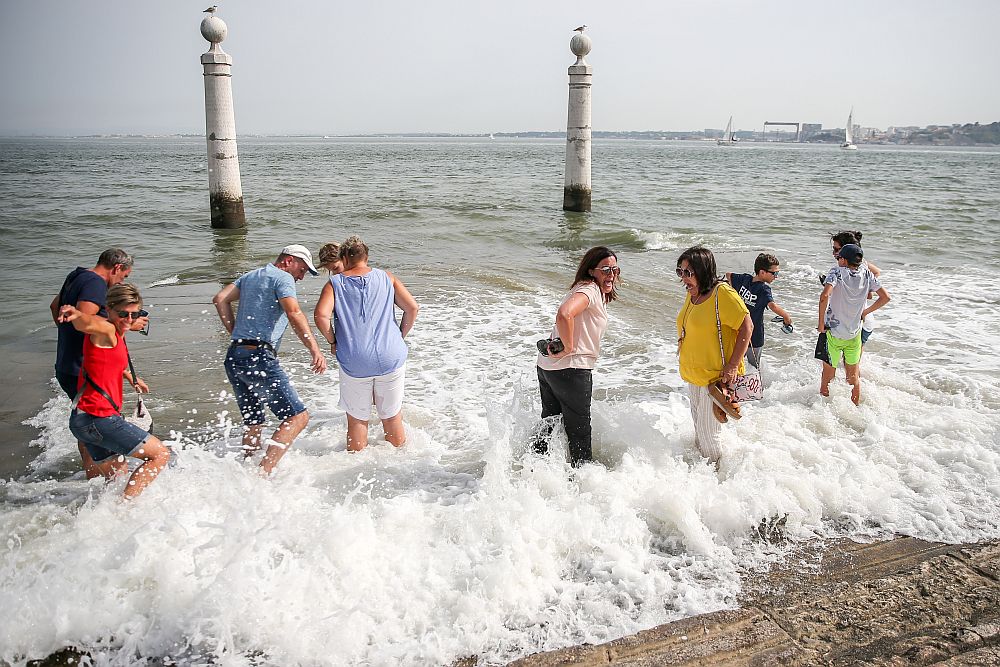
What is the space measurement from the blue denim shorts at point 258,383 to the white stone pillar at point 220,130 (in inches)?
563

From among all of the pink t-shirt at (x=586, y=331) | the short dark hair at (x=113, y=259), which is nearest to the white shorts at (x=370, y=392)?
the pink t-shirt at (x=586, y=331)

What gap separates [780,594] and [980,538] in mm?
1520

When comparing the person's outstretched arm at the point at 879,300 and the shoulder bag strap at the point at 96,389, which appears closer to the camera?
the shoulder bag strap at the point at 96,389

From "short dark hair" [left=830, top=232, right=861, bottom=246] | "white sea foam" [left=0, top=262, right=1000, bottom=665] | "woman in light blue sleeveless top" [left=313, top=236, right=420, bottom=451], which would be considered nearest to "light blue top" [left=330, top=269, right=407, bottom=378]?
"woman in light blue sleeveless top" [left=313, top=236, right=420, bottom=451]

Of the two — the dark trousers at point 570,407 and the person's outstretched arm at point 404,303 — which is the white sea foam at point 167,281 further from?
the dark trousers at point 570,407

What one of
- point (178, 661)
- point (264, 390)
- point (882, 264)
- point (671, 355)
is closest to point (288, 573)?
point (178, 661)

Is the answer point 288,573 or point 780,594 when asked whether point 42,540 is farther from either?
point 780,594

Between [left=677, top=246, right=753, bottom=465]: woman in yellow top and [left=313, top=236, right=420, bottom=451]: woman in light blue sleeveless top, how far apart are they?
193 centimetres

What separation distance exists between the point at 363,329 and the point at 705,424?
2.48m

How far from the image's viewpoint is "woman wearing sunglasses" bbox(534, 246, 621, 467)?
4.45 m

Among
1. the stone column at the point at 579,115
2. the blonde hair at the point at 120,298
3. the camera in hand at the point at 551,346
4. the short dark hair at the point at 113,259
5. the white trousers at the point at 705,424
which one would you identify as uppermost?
the stone column at the point at 579,115

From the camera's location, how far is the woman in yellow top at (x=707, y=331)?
4445mm

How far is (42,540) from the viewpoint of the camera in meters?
4.14

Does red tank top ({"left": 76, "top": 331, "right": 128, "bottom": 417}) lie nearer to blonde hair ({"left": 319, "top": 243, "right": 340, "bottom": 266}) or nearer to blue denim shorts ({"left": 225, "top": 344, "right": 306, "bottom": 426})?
blue denim shorts ({"left": 225, "top": 344, "right": 306, "bottom": 426})
